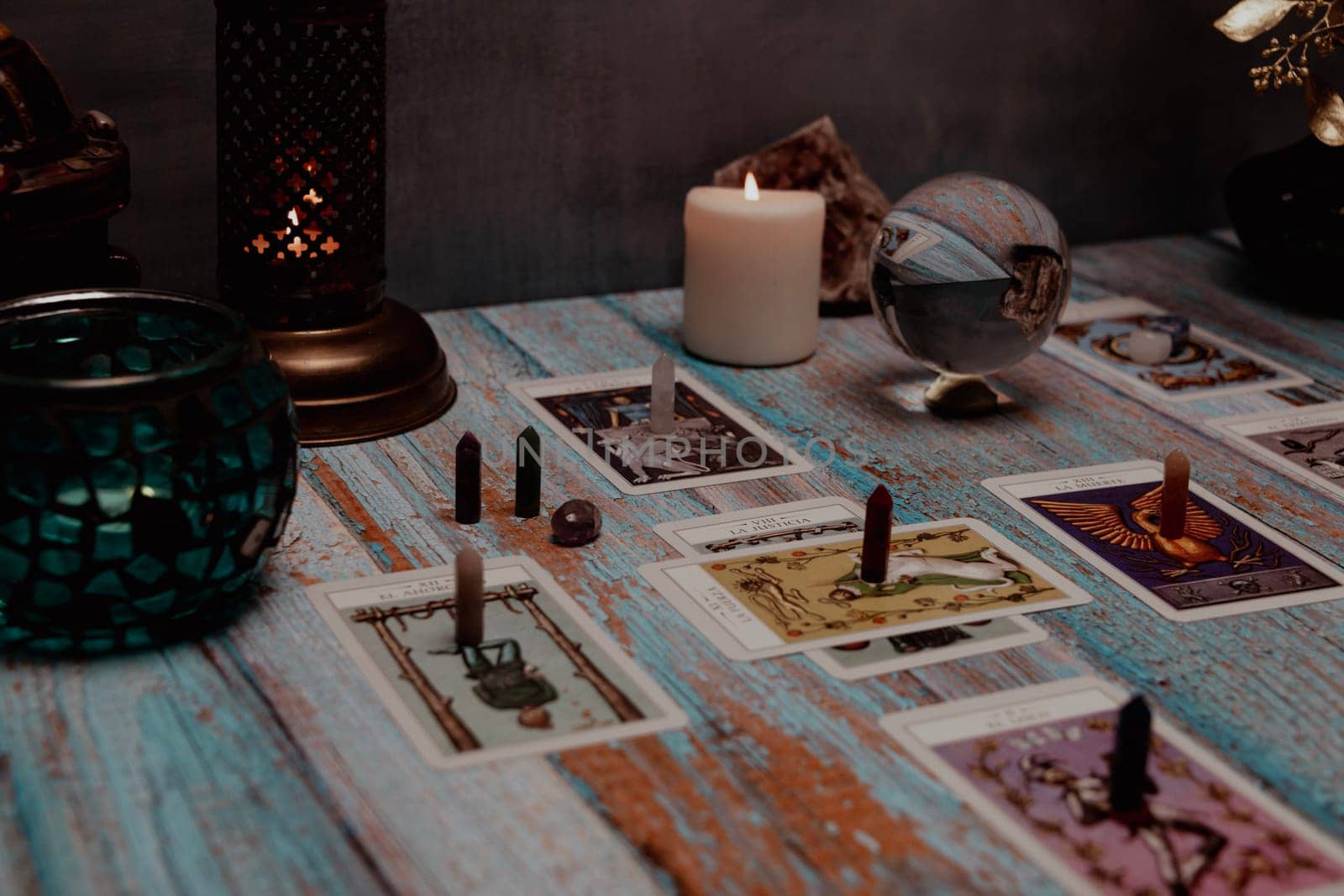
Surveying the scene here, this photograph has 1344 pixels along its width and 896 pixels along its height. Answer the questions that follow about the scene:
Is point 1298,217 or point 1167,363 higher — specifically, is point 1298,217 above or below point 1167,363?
above

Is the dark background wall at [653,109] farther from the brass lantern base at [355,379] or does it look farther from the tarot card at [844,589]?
the tarot card at [844,589]

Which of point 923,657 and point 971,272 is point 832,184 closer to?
point 971,272

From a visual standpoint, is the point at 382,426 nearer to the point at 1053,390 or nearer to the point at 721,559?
the point at 721,559

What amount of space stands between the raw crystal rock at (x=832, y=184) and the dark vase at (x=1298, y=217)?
357 millimetres

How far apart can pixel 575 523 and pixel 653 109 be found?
580 millimetres

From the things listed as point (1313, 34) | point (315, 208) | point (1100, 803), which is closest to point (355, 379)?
point (315, 208)

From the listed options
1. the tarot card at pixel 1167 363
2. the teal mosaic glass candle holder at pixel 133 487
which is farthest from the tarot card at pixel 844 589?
the tarot card at pixel 1167 363

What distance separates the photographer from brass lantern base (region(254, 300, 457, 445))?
3.87ft

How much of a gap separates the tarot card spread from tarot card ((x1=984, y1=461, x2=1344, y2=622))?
0.11 metres

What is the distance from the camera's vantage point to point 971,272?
3.85ft

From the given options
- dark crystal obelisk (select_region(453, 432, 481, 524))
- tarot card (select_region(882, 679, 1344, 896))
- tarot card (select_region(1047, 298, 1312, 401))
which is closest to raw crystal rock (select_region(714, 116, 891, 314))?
tarot card (select_region(1047, 298, 1312, 401))

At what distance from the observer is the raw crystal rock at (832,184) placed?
1.46m

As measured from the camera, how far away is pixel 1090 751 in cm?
84

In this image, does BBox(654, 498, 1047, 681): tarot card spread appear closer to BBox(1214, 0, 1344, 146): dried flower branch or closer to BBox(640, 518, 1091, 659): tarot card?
BBox(640, 518, 1091, 659): tarot card
